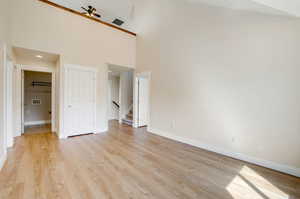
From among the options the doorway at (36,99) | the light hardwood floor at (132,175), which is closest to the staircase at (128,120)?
the light hardwood floor at (132,175)

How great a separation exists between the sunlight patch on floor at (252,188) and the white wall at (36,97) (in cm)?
702

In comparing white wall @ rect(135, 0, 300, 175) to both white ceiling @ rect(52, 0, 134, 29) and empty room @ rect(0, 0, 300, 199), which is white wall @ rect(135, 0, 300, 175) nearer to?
empty room @ rect(0, 0, 300, 199)

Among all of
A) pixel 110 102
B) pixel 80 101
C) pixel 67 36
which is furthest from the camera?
pixel 110 102

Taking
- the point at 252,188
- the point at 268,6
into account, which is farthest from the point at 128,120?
the point at 268,6

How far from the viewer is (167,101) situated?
410cm

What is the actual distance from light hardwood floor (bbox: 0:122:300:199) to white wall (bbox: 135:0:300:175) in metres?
0.48

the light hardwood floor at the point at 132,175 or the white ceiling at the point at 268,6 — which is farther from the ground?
the white ceiling at the point at 268,6

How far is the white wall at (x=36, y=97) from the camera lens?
5480 mm

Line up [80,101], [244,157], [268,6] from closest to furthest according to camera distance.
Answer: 1. [268,6]
2. [244,157]
3. [80,101]

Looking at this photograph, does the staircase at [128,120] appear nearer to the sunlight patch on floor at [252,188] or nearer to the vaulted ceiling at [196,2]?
the sunlight patch on floor at [252,188]

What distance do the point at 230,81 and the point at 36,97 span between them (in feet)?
23.7

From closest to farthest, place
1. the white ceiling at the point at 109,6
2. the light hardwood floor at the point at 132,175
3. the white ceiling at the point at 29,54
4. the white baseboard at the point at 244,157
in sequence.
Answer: the light hardwood floor at the point at 132,175 < the white baseboard at the point at 244,157 < the white ceiling at the point at 29,54 < the white ceiling at the point at 109,6

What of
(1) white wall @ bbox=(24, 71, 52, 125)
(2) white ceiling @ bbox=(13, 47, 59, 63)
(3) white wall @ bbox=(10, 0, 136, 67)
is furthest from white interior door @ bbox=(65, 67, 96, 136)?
(1) white wall @ bbox=(24, 71, 52, 125)

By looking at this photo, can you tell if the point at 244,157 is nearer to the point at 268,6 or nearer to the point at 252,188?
the point at 252,188
